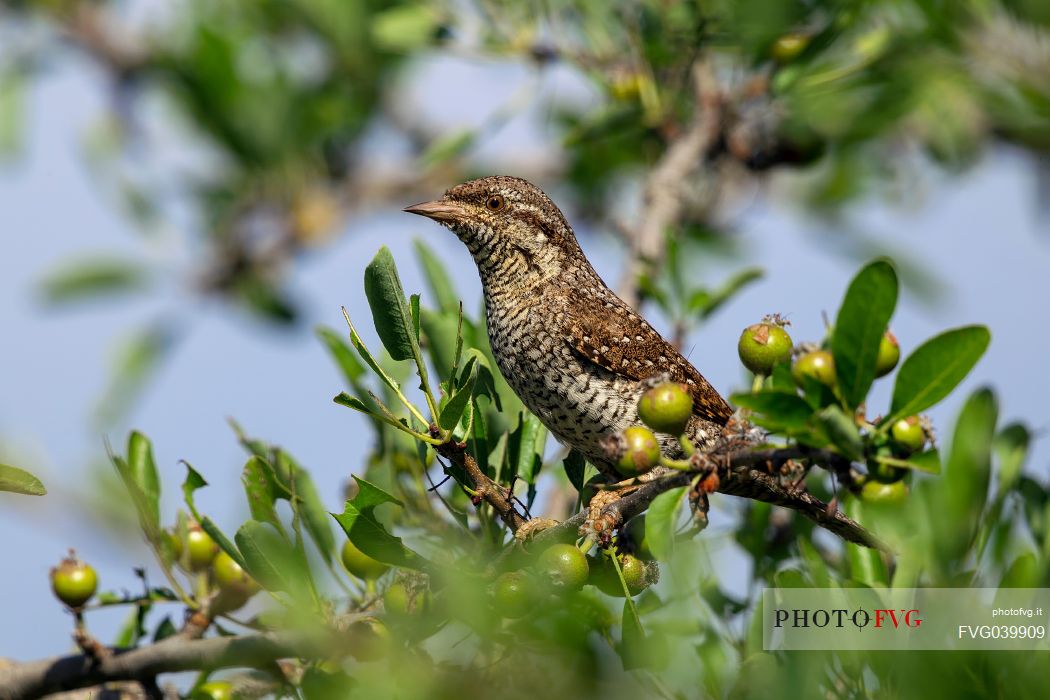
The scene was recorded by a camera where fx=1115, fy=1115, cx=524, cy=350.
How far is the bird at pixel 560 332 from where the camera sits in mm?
3451

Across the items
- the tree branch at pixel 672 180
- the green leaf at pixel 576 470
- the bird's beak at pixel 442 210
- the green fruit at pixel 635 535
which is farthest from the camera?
the tree branch at pixel 672 180

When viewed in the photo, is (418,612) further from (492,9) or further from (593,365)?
(492,9)

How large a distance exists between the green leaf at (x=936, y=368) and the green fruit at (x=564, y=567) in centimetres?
71

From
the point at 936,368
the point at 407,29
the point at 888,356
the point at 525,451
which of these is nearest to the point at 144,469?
the point at 525,451

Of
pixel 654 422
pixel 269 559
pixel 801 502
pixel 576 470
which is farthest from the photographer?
pixel 576 470

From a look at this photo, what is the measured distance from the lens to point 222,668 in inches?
94.3

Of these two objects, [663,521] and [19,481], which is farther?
[19,481]

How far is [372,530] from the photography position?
2350 mm

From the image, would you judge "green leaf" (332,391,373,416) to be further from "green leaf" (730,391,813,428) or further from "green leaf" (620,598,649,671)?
"green leaf" (730,391,813,428)

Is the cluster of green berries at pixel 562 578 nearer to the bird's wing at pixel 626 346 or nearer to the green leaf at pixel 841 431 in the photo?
the green leaf at pixel 841 431

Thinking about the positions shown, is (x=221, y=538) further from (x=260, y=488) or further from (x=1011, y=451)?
(x=1011, y=451)

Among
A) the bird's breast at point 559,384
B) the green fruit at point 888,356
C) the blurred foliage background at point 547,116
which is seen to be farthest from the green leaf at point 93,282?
the green fruit at point 888,356

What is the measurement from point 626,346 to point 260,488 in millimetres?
1475

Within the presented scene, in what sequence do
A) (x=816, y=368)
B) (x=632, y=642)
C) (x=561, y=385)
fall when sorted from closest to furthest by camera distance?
1. (x=816, y=368)
2. (x=632, y=642)
3. (x=561, y=385)
